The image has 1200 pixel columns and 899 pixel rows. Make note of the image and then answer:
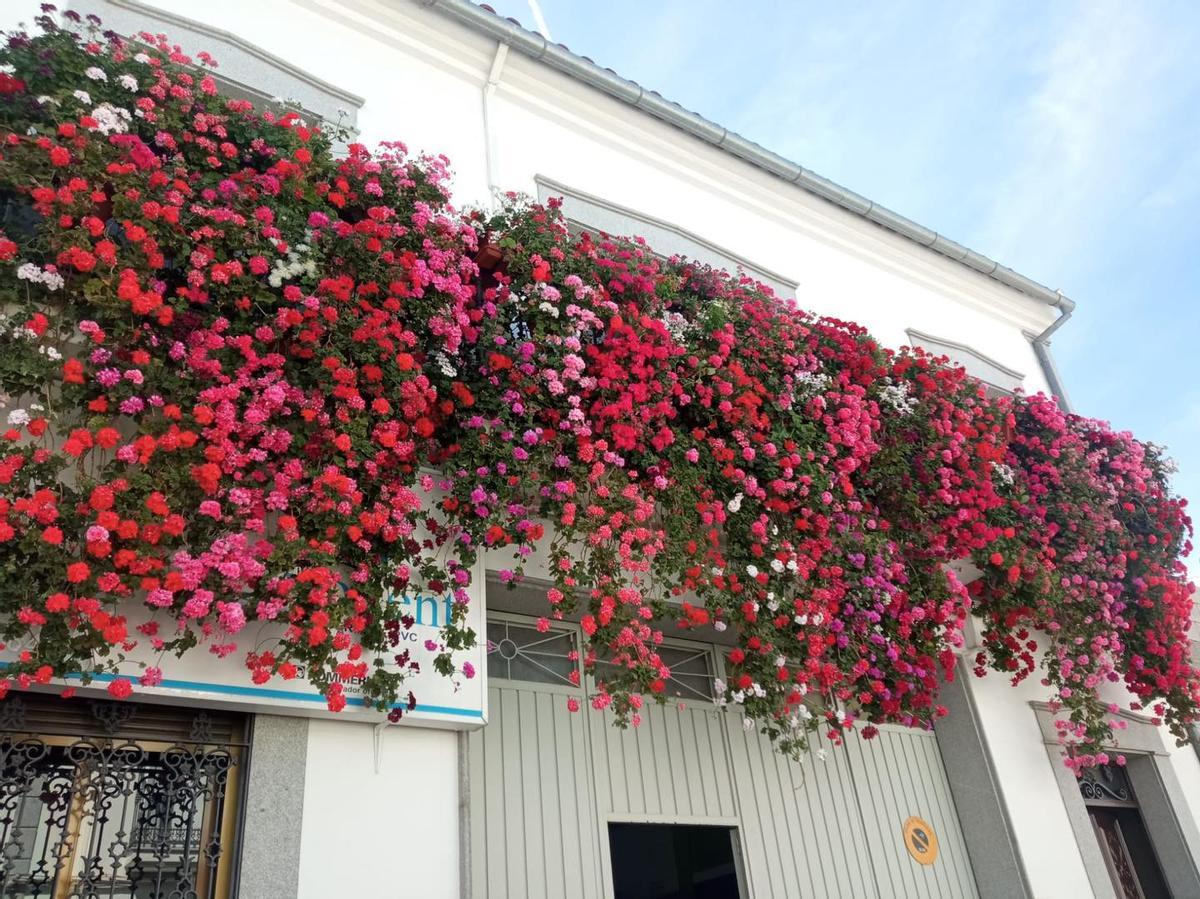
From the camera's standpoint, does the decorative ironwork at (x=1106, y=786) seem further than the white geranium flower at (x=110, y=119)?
Yes

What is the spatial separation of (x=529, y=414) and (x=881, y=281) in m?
5.81

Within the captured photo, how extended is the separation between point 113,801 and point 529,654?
2.50 m

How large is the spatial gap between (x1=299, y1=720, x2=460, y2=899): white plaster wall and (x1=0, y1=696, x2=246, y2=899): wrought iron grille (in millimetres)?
375

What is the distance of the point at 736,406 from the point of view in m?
5.67

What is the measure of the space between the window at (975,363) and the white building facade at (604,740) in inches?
1.4

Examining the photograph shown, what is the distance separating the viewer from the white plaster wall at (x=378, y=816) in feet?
13.0

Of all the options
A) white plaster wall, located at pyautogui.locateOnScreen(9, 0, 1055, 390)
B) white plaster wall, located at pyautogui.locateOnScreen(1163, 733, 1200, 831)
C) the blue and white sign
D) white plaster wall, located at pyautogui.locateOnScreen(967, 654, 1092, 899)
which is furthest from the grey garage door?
white plaster wall, located at pyautogui.locateOnScreen(9, 0, 1055, 390)

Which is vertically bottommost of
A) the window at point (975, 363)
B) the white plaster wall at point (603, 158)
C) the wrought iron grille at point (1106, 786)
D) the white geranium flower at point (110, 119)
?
the wrought iron grille at point (1106, 786)

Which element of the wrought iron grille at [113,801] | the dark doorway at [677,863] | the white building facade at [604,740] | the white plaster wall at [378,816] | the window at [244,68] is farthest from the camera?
the dark doorway at [677,863]

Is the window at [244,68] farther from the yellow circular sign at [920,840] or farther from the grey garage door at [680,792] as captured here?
the yellow circular sign at [920,840]

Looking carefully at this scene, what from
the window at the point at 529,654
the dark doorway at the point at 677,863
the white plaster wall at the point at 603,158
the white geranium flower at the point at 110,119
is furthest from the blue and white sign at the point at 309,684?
the white plaster wall at the point at 603,158

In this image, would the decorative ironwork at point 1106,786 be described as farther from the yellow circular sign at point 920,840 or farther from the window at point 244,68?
the window at point 244,68

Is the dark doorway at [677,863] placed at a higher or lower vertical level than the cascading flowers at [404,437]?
lower

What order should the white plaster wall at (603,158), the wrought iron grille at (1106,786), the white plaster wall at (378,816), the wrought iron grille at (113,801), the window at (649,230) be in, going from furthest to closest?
the wrought iron grille at (1106,786) < the window at (649,230) < the white plaster wall at (603,158) < the white plaster wall at (378,816) < the wrought iron grille at (113,801)
